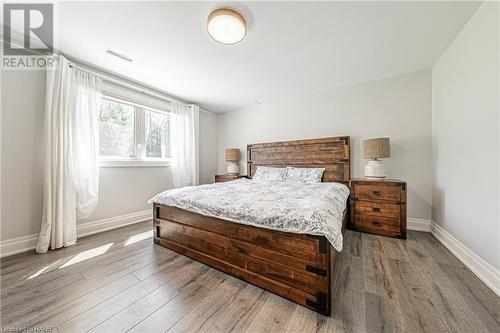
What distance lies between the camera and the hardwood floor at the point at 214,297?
1.08 meters

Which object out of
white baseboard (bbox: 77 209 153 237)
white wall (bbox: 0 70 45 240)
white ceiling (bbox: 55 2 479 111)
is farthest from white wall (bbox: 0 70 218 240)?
white ceiling (bbox: 55 2 479 111)

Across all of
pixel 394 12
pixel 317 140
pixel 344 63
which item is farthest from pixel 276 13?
pixel 317 140

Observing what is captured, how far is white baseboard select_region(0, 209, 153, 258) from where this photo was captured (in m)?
1.91

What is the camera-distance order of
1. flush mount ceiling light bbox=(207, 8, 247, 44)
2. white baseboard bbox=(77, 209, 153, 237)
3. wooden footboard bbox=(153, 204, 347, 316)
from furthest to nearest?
white baseboard bbox=(77, 209, 153, 237) → flush mount ceiling light bbox=(207, 8, 247, 44) → wooden footboard bbox=(153, 204, 347, 316)

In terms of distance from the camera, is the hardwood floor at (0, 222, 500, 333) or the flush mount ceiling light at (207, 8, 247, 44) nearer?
the hardwood floor at (0, 222, 500, 333)

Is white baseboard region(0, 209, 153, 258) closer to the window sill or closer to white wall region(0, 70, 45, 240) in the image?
white wall region(0, 70, 45, 240)

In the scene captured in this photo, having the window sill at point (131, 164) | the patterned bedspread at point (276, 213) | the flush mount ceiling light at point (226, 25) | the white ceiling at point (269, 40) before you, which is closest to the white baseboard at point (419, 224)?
the patterned bedspread at point (276, 213)

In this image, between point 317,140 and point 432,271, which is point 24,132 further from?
point 432,271

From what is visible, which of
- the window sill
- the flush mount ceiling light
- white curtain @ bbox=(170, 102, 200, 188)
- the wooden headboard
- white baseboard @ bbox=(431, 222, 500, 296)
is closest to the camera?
white baseboard @ bbox=(431, 222, 500, 296)

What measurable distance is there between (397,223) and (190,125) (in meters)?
3.85

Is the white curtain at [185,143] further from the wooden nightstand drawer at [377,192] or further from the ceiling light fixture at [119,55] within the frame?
the wooden nightstand drawer at [377,192]

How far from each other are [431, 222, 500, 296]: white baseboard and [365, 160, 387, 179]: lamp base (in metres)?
0.90

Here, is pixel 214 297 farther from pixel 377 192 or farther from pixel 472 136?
pixel 472 136

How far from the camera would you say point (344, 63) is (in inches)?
94.6
